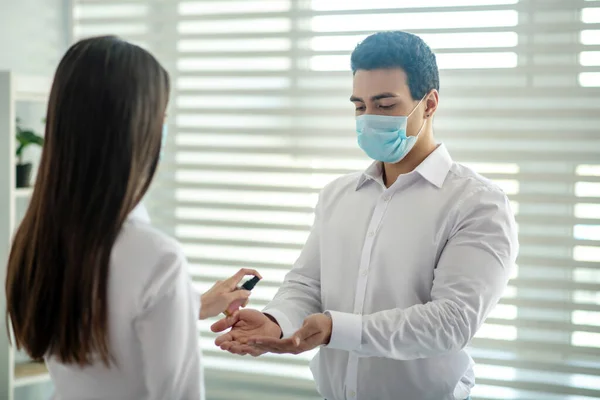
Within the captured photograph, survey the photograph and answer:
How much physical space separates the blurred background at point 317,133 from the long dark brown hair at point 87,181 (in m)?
1.56

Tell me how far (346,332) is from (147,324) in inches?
25.4

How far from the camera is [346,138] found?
2766 mm

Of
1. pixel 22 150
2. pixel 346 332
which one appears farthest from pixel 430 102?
pixel 22 150

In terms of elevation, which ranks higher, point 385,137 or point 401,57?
point 401,57

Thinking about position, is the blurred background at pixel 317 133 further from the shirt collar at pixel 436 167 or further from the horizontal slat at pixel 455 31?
the shirt collar at pixel 436 167

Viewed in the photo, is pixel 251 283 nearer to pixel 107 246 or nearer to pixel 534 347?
pixel 107 246

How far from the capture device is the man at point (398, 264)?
1.71 metres

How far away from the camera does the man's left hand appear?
5.61ft

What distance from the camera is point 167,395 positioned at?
1.19 meters

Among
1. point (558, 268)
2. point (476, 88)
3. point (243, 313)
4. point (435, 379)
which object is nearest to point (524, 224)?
point (558, 268)

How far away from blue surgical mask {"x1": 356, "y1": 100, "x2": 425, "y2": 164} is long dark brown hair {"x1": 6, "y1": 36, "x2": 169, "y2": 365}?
77cm

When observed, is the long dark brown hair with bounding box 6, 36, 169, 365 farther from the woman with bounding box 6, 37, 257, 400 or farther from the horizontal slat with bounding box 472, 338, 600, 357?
the horizontal slat with bounding box 472, 338, 600, 357

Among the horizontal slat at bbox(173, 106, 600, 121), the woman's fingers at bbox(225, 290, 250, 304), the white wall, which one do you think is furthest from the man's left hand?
the white wall

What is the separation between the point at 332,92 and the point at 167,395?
1.76m
